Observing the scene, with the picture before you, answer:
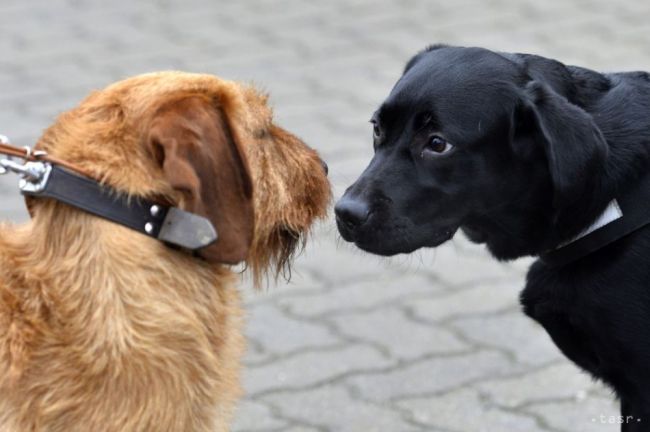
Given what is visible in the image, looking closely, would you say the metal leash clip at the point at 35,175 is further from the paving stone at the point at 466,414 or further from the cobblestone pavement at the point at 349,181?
the paving stone at the point at 466,414

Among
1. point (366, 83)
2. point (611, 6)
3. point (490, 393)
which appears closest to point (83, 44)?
point (366, 83)

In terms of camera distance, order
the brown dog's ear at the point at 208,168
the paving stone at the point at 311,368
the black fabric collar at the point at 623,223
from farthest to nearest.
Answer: the paving stone at the point at 311,368
the black fabric collar at the point at 623,223
the brown dog's ear at the point at 208,168

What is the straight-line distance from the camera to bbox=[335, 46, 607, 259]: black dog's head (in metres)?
3.42

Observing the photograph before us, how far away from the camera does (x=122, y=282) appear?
2746 mm

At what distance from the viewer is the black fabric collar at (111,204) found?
272cm

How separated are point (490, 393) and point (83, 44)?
4.95 metres

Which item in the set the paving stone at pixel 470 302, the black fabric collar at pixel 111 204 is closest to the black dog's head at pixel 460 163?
the black fabric collar at pixel 111 204

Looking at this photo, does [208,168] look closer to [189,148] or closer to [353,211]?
[189,148]

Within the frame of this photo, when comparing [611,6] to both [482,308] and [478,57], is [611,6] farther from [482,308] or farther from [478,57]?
[478,57]

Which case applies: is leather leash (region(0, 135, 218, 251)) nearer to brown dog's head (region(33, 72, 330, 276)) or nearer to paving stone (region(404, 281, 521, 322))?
brown dog's head (region(33, 72, 330, 276))

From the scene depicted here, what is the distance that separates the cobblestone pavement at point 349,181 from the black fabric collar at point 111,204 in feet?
5.48

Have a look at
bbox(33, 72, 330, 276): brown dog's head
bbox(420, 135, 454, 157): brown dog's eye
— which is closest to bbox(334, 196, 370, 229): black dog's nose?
bbox(420, 135, 454, 157): brown dog's eye

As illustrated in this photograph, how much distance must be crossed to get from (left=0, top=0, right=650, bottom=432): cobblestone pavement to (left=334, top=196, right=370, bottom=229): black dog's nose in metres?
1.09

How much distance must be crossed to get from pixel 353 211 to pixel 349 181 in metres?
2.65
